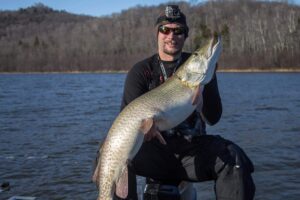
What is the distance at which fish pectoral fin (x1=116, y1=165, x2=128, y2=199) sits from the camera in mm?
3875

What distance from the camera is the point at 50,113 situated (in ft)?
66.6

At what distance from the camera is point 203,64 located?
3.92 m

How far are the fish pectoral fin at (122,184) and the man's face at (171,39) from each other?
1389 millimetres

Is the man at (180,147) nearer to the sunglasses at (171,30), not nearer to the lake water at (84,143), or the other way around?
the sunglasses at (171,30)

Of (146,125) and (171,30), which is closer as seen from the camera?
(146,125)

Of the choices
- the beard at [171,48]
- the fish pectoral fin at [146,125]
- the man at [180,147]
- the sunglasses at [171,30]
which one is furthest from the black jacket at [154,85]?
the fish pectoral fin at [146,125]

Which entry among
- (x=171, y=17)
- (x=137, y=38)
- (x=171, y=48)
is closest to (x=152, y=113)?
(x=171, y=48)

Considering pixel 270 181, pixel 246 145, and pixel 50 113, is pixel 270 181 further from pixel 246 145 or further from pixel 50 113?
pixel 50 113

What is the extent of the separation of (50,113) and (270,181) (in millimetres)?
13650

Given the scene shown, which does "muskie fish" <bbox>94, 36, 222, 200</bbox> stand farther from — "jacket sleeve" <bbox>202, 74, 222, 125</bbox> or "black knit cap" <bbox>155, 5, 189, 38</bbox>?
"black knit cap" <bbox>155, 5, 189, 38</bbox>

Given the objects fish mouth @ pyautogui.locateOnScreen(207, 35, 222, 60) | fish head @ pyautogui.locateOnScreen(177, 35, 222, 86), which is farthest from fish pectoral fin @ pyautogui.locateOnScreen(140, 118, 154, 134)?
fish mouth @ pyautogui.locateOnScreen(207, 35, 222, 60)

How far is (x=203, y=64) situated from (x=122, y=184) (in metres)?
1.23

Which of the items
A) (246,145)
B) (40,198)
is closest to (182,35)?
(40,198)

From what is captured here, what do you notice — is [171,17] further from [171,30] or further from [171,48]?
[171,48]
